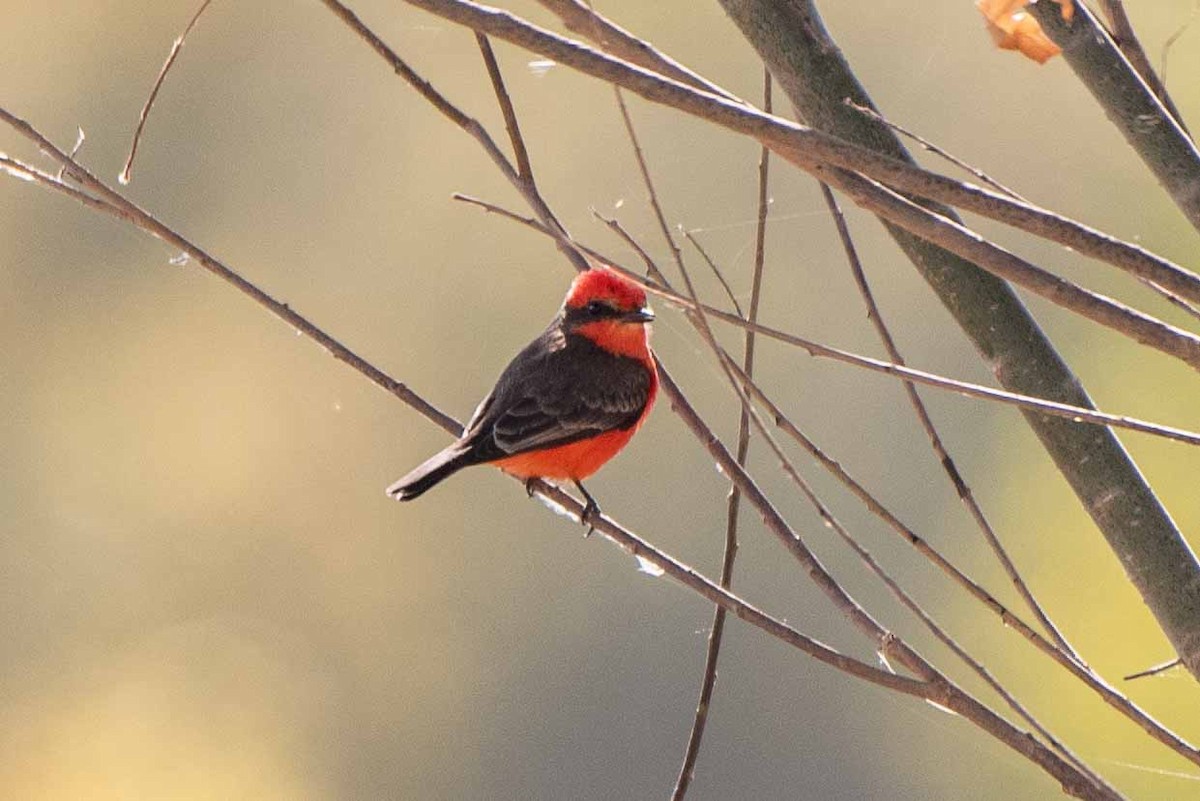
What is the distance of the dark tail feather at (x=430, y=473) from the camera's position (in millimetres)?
3799

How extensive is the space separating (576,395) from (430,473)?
68 centimetres

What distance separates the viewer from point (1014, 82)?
10125 mm

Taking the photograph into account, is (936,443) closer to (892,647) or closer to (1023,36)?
(892,647)

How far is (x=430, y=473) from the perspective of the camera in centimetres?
382

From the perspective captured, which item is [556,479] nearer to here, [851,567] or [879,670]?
[879,670]

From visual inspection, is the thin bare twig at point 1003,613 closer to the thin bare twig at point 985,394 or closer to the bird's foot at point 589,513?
the thin bare twig at point 985,394

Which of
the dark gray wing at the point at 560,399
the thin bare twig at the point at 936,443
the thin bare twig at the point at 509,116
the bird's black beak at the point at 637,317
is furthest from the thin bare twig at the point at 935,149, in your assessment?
the bird's black beak at the point at 637,317

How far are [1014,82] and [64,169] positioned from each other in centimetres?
879

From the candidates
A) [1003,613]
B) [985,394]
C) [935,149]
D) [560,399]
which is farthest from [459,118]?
[560,399]

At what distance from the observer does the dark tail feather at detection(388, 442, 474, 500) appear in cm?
380

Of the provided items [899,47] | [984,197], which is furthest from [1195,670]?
[899,47]

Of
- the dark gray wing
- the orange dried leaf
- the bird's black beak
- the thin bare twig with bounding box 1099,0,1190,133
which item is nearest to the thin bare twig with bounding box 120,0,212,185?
the orange dried leaf

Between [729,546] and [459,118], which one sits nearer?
[459,118]

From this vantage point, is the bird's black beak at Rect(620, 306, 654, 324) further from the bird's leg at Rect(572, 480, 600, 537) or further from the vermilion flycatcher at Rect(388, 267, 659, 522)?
the bird's leg at Rect(572, 480, 600, 537)
